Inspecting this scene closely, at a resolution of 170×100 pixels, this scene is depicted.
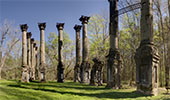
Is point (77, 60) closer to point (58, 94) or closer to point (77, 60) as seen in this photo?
point (77, 60)

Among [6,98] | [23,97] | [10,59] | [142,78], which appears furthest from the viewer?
[10,59]

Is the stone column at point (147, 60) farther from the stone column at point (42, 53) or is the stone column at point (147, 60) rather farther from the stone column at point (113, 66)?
the stone column at point (42, 53)

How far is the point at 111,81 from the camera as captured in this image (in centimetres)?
1598

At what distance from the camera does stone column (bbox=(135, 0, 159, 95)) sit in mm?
11570

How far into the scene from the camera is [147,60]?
11820mm

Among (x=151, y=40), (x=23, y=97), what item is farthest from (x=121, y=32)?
(x=23, y=97)

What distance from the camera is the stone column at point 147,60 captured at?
1157 cm

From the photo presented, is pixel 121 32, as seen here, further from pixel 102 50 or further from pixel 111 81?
pixel 111 81

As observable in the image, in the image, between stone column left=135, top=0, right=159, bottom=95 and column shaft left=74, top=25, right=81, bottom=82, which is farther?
column shaft left=74, top=25, right=81, bottom=82

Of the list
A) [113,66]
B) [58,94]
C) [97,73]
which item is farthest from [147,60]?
[97,73]

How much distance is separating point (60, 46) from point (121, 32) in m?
11.8

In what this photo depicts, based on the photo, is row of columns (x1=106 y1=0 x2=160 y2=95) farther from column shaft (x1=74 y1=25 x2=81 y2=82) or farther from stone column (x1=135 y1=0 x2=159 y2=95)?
column shaft (x1=74 y1=25 x2=81 y2=82)

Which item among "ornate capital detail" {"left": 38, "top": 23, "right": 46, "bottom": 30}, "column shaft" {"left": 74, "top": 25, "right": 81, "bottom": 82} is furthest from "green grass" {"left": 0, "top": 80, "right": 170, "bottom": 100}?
"ornate capital detail" {"left": 38, "top": 23, "right": 46, "bottom": 30}

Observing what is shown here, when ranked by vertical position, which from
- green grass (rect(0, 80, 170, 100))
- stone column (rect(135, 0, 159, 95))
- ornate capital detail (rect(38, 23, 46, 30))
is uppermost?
ornate capital detail (rect(38, 23, 46, 30))
